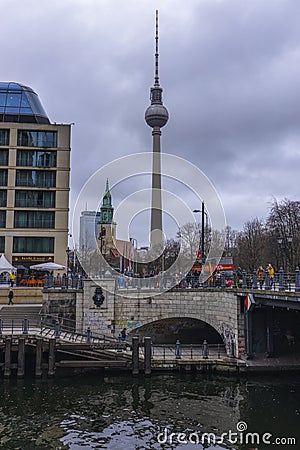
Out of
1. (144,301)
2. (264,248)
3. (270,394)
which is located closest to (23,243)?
(144,301)

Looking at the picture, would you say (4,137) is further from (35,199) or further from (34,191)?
(35,199)

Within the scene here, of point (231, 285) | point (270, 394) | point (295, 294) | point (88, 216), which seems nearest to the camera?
point (295, 294)

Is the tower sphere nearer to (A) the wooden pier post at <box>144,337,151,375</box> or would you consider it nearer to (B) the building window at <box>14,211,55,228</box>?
(B) the building window at <box>14,211,55,228</box>

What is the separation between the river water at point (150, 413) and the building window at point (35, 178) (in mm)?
29082

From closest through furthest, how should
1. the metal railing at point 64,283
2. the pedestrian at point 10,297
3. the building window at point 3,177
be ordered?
1. the metal railing at point 64,283
2. the pedestrian at point 10,297
3. the building window at point 3,177

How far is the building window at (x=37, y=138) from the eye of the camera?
161ft

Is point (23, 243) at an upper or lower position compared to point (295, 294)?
upper

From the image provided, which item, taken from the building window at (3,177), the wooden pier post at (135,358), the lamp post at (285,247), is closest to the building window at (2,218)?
the building window at (3,177)

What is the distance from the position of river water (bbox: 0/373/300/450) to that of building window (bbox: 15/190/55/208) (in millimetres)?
27894

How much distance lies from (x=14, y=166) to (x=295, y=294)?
37688mm

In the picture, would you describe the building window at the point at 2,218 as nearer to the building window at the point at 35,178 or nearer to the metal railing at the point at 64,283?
the building window at the point at 35,178

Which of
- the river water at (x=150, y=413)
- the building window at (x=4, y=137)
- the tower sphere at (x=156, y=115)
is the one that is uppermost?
the tower sphere at (x=156, y=115)

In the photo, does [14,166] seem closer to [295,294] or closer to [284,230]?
[284,230]

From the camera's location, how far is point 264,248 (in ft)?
180
